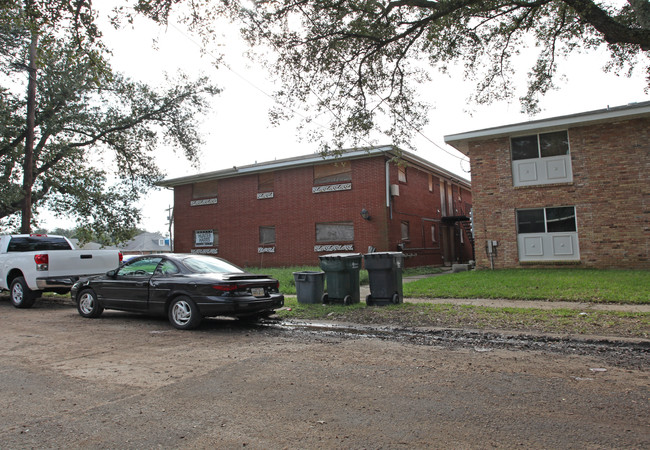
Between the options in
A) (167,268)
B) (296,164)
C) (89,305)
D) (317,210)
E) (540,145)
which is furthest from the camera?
(296,164)

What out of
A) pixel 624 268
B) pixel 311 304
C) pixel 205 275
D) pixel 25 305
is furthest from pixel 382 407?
pixel 624 268

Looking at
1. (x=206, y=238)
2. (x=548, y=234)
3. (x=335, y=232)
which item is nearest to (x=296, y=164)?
(x=335, y=232)

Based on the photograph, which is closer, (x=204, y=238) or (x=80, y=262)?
(x=80, y=262)

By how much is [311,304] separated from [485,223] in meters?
9.30

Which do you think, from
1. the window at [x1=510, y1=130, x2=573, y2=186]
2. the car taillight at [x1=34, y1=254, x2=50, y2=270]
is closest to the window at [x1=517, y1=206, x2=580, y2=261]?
the window at [x1=510, y1=130, x2=573, y2=186]

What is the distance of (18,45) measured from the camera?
660 inches

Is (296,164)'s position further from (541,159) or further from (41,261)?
(41,261)

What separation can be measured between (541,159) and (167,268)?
44.4 feet

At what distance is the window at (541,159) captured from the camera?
52.4 feet

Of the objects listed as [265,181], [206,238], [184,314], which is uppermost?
[265,181]

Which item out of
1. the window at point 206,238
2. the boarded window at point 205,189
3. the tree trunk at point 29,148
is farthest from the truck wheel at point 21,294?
the boarded window at point 205,189

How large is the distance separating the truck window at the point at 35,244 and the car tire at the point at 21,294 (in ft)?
3.92

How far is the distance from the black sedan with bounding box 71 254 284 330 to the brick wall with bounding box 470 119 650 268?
1095cm

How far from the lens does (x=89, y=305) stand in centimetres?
955
